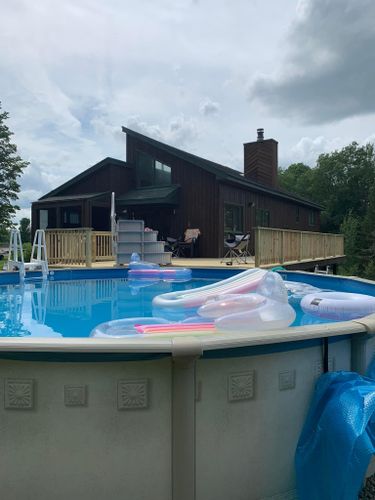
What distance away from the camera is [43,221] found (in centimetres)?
1644

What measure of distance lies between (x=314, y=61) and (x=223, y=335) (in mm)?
13944

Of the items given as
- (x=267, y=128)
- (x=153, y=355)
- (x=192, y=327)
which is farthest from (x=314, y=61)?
(x=153, y=355)

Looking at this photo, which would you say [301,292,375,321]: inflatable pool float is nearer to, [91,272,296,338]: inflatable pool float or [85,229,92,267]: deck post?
[91,272,296,338]: inflatable pool float

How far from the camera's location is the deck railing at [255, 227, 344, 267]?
9198 millimetres

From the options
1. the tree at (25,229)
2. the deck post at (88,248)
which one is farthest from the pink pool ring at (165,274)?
the tree at (25,229)

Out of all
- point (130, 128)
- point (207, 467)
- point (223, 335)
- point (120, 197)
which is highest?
point (130, 128)

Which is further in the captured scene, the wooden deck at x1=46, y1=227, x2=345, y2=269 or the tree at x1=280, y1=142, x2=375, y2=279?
the tree at x1=280, y1=142, x2=375, y2=279

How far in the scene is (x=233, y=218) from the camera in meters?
14.6

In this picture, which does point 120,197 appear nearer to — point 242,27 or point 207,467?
point 242,27

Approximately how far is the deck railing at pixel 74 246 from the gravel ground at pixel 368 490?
896 cm

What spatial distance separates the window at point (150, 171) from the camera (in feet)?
49.4

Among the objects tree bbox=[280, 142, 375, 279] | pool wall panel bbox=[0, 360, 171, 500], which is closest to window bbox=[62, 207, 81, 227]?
pool wall panel bbox=[0, 360, 171, 500]

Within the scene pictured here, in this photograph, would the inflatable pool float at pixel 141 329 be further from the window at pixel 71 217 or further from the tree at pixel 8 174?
the tree at pixel 8 174

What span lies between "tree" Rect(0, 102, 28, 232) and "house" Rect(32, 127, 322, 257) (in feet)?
19.6
